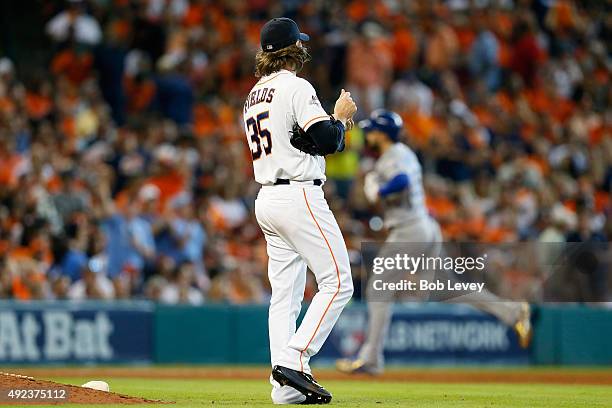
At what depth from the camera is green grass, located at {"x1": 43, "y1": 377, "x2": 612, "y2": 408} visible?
7492 mm

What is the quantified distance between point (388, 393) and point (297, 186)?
7.11ft

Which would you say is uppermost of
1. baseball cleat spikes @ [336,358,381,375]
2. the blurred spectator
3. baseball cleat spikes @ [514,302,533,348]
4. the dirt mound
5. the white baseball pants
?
the blurred spectator

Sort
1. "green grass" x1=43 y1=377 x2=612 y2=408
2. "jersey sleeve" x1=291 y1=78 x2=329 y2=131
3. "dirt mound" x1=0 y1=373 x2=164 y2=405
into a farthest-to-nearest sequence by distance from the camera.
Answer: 1. "green grass" x1=43 y1=377 x2=612 y2=408
2. "dirt mound" x1=0 y1=373 x2=164 y2=405
3. "jersey sleeve" x1=291 y1=78 x2=329 y2=131

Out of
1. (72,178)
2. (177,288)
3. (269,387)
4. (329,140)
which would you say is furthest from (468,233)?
(329,140)

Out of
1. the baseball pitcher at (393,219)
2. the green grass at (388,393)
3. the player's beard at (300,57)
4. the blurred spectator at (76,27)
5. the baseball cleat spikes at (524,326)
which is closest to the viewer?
the player's beard at (300,57)

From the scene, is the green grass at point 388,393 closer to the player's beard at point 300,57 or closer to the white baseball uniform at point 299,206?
the white baseball uniform at point 299,206

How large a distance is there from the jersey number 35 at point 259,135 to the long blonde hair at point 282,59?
0.29 m

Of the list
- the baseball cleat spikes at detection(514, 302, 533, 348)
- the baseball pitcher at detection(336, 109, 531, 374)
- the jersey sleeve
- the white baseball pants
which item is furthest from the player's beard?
the baseball cleat spikes at detection(514, 302, 533, 348)

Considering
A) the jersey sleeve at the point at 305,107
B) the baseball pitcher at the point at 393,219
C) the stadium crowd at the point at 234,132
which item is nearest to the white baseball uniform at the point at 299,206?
the jersey sleeve at the point at 305,107

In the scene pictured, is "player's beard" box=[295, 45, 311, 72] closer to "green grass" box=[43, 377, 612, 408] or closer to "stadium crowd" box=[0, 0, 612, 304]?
"green grass" box=[43, 377, 612, 408]

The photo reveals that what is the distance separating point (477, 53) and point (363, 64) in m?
2.51

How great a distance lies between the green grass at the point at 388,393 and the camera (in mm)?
7492

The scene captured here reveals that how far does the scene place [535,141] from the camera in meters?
18.4

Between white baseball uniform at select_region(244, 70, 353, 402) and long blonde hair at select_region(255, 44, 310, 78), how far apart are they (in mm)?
57
